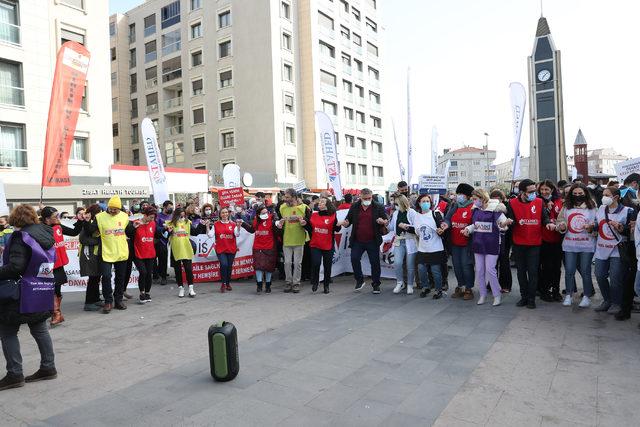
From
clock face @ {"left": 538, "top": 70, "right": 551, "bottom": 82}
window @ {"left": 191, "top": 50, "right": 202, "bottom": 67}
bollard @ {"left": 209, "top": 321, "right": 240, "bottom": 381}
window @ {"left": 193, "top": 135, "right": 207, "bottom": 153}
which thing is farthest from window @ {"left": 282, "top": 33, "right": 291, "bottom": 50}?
bollard @ {"left": 209, "top": 321, "right": 240, "bottom": 381}

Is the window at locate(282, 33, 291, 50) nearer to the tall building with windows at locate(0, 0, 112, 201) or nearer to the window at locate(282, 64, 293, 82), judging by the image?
the window at locate(282, 64, 293, 82)

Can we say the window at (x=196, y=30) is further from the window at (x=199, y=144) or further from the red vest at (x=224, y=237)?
the red vest at (x=224, y=237)

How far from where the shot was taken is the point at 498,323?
6.25 meters

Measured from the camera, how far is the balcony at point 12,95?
20719 mm

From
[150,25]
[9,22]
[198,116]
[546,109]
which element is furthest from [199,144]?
[546,109]

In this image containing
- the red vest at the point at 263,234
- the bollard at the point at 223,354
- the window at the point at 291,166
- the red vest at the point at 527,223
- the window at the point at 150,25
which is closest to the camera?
the bollard at the point at 223,354

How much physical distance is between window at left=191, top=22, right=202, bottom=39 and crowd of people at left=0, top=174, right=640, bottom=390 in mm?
38147

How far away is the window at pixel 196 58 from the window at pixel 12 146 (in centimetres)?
2496

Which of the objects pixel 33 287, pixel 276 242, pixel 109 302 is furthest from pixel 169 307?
pixel 33 287

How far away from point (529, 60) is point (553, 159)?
28.7 feet

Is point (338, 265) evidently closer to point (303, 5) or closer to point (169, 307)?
point (169, 307)

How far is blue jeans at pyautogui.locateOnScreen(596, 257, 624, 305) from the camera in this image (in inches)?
249

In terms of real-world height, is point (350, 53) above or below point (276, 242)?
above

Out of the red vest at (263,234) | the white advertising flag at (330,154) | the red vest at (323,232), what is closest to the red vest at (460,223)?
the red vest at (323,232)
